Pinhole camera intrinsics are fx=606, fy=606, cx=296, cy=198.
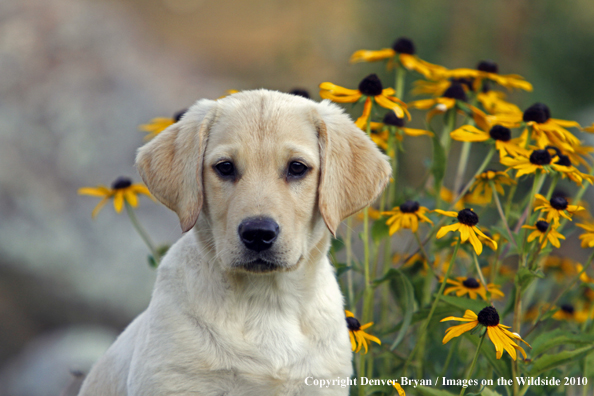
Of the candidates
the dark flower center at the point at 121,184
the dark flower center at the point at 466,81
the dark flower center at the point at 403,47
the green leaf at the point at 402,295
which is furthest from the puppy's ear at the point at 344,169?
the dark flower center at the point at 121,184

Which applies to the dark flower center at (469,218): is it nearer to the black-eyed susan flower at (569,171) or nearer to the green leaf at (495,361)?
the green leaf at (495,361)

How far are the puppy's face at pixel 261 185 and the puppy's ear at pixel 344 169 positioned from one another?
2.3 inches

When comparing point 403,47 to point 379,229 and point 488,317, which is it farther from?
point 488,317

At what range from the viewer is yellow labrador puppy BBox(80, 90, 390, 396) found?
2.58m

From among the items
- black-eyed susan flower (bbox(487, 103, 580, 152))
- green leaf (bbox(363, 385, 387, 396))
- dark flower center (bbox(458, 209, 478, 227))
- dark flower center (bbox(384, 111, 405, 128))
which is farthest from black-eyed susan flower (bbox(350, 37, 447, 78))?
green leaf (bbox(363, 385, 387, 396))

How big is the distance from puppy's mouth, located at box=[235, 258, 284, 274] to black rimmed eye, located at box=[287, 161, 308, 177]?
16.7 inches

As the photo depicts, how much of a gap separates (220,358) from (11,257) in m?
4.58

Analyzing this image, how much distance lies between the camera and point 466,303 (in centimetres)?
304

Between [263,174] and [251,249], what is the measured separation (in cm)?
34

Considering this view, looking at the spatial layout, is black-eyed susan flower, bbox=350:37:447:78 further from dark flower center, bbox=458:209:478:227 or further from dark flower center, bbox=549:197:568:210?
dark flower center, bbox=458:209:478:227

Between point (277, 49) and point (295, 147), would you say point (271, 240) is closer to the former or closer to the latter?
point (295, 147)

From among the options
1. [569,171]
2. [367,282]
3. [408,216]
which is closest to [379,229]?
[408,216]

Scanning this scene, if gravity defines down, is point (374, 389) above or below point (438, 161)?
below

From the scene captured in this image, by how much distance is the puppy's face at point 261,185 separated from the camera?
2.56 meters
